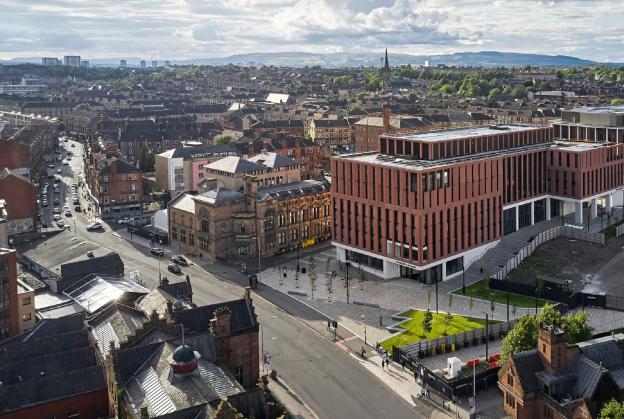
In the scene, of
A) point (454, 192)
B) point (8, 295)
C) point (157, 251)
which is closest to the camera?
point (8, 295)

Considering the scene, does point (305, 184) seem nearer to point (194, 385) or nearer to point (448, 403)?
point (448, 403)

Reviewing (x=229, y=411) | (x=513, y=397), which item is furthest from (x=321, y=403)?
(x=229, y=411)

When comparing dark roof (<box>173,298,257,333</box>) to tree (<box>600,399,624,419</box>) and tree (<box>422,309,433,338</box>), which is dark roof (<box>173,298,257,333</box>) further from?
tree (<box>600,399,624,419</box>)

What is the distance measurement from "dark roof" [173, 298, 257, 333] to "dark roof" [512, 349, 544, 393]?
2598cm

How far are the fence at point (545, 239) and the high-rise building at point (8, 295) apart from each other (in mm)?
68868

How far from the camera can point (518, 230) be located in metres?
129

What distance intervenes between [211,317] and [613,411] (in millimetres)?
38799

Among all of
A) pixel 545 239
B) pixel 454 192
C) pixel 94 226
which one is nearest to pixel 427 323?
pixel 454 192

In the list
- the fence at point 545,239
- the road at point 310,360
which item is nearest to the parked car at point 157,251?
the road at point 310,360

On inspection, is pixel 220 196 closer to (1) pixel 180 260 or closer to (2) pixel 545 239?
(1) pixel 180 260

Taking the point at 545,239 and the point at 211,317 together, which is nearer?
the point at 211,317

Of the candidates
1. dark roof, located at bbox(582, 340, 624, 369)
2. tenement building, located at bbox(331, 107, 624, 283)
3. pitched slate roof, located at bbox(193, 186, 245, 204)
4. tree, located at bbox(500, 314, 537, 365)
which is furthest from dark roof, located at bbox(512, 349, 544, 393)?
pitched slate roof, located at bbox(193, 186, 245, 204)

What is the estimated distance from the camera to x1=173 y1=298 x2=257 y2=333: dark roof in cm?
7188

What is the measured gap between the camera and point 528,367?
6525 cm
